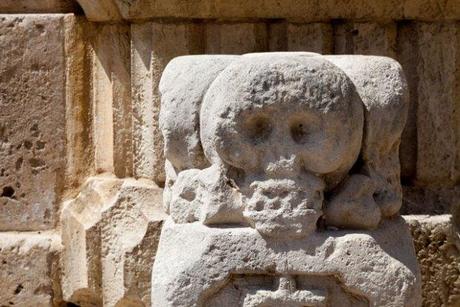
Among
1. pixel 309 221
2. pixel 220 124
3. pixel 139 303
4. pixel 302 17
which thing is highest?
pixel 302 17

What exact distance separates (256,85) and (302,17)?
39.9 inches

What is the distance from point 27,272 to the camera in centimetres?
538

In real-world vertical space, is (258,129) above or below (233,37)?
below

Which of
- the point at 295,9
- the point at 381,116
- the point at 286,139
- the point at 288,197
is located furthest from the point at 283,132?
the point at 295,9

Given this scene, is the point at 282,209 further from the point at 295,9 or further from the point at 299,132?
the point at 295,9

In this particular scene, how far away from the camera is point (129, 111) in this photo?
17.4ft

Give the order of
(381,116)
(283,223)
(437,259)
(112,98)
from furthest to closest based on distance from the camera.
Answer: (112,98) < (437,259) < (381,116) < (283,223)

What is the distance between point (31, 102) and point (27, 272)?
22.4 inches

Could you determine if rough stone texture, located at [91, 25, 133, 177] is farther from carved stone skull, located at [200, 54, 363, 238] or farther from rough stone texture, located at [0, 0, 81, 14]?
carved stone skull, located at [200, 54, 363, 238]

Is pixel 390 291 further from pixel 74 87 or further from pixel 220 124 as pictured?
pixel 74 87

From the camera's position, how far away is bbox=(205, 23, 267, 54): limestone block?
17.0ft

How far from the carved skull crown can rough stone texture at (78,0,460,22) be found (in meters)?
0.68

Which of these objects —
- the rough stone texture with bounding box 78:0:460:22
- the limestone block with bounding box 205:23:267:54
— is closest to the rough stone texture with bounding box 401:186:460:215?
the rough stone texture with bounding box 78:0:460:22

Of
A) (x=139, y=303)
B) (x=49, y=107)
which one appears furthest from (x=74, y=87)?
(x=139, y=303)
